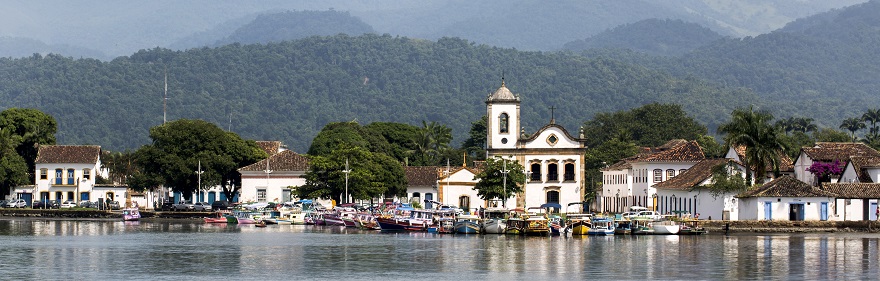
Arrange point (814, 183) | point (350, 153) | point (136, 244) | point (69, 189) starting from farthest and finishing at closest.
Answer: point (69, 189), point (350, 153), point (814, 183), point (136, 244)

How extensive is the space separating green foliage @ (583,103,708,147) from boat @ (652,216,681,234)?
90.2 m

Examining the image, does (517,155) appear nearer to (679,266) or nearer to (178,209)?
(178,209)

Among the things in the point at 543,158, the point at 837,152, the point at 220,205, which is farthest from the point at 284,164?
the point at 837,152

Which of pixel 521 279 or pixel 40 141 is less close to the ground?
pixel 40 141

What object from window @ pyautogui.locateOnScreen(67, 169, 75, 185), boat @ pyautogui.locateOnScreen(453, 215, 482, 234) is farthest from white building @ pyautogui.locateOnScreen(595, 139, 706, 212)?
window @ pyautogui.locateOnScreen(67, 169, 75, 185)

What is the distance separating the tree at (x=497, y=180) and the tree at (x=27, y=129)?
45.8m


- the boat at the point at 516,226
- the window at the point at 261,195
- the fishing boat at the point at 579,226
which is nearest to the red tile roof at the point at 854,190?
the fishing boat at the point at 579,226

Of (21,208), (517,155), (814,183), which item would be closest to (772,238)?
(814,183)

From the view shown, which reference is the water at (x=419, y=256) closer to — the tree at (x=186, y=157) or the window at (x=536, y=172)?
the window at (x=536, y=172)

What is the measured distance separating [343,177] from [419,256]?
4651cm

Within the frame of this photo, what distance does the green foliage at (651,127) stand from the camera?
182m

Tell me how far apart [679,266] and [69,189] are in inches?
3425

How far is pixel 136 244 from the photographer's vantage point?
251 ft

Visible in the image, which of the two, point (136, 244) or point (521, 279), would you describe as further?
point (136, 244)
